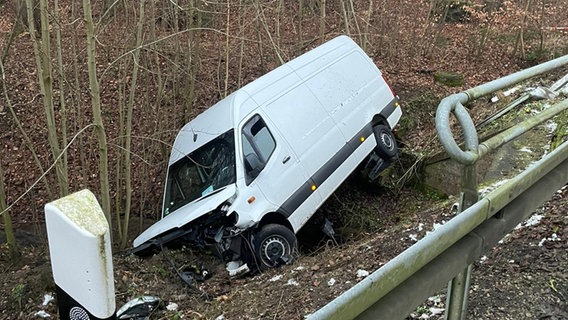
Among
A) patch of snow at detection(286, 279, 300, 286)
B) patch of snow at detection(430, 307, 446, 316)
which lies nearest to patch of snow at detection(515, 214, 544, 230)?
patch of snow at detection(430, 307, 446, 316)

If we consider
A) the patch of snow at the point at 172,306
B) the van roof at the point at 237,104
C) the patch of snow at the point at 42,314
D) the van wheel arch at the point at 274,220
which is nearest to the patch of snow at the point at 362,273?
the van wheel arch at the point at 274,220

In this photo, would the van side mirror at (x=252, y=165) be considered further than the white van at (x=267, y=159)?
Yes

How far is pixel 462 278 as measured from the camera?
83.1 inches

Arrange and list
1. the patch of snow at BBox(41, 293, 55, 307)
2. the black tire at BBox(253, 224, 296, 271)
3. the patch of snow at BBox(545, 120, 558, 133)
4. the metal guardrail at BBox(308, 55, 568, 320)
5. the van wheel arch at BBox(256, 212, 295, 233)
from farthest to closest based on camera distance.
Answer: the van wheel arch at BBox(256, 212, 295, 233)
the black tire at BBox(253, 224, 296, 271)
the patch of snow at BBox(545, 120, 558, 133)
the patch of snow at BBox(41, 293, 55, 307)
the metal guardrail at BBox(308, 55, 568, 320)

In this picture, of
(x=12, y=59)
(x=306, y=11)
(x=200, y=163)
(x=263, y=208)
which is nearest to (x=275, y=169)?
(x=263, y=208)

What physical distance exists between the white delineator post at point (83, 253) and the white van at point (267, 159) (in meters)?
5.11

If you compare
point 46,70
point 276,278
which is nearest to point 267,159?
point 276,278

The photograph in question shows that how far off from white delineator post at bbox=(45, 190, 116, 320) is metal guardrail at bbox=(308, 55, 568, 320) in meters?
0.54

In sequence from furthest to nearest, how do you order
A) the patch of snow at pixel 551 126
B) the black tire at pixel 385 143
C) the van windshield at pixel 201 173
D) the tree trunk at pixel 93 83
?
the black tire at pixel 385 143
the van windshield at pixel 201 173
the patch of snow at pixel 551 126
the tree trunk at pixel 93 83

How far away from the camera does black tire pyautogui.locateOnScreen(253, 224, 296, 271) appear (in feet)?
21.7

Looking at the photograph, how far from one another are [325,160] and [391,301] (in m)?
6.12

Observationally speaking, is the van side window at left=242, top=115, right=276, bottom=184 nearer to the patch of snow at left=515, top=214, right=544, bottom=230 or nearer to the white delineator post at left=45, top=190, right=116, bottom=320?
the patch of snow at left=515, top=214, right=544, bottom=230

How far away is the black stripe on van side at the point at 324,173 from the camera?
23.3 feet

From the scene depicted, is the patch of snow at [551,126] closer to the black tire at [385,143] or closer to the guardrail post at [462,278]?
the black tire at [385,143]
